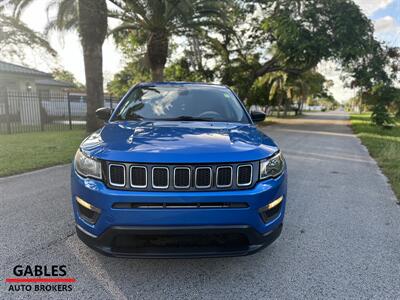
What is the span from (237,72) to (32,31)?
15.5 meters

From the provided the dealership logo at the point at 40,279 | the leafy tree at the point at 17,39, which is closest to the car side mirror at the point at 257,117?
the dealership logo at the point at 40,279

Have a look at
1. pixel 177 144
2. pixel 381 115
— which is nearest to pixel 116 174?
pixel 177 144

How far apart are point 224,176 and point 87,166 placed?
46.0 inches

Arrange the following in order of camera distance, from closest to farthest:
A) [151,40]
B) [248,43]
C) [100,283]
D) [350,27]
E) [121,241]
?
[121,241] → [100,283] → [151,40] → [350,27] → [248,43]

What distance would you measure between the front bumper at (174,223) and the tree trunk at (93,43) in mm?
9308

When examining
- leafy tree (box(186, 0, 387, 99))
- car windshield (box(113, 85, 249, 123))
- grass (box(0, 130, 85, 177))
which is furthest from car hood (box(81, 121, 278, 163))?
leafy tree (box(186, 0, 387, 99))

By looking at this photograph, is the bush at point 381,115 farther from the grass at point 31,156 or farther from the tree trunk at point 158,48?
the grass at point 31,156

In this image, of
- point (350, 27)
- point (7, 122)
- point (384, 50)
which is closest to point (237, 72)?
point (350, 27)

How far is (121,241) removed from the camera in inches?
86.8

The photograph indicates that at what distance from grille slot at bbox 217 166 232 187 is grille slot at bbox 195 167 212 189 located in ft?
0.24

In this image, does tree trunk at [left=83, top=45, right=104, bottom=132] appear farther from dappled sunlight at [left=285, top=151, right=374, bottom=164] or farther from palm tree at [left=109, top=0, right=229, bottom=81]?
dappled sunlight at [left=285, top=151, right=374, bottom=164]

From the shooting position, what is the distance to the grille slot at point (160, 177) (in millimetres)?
2199

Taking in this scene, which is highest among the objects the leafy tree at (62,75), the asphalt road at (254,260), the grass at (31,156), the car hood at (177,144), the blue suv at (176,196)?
the leafy tree at (62,75)

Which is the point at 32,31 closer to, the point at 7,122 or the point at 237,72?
the point at 7,122
